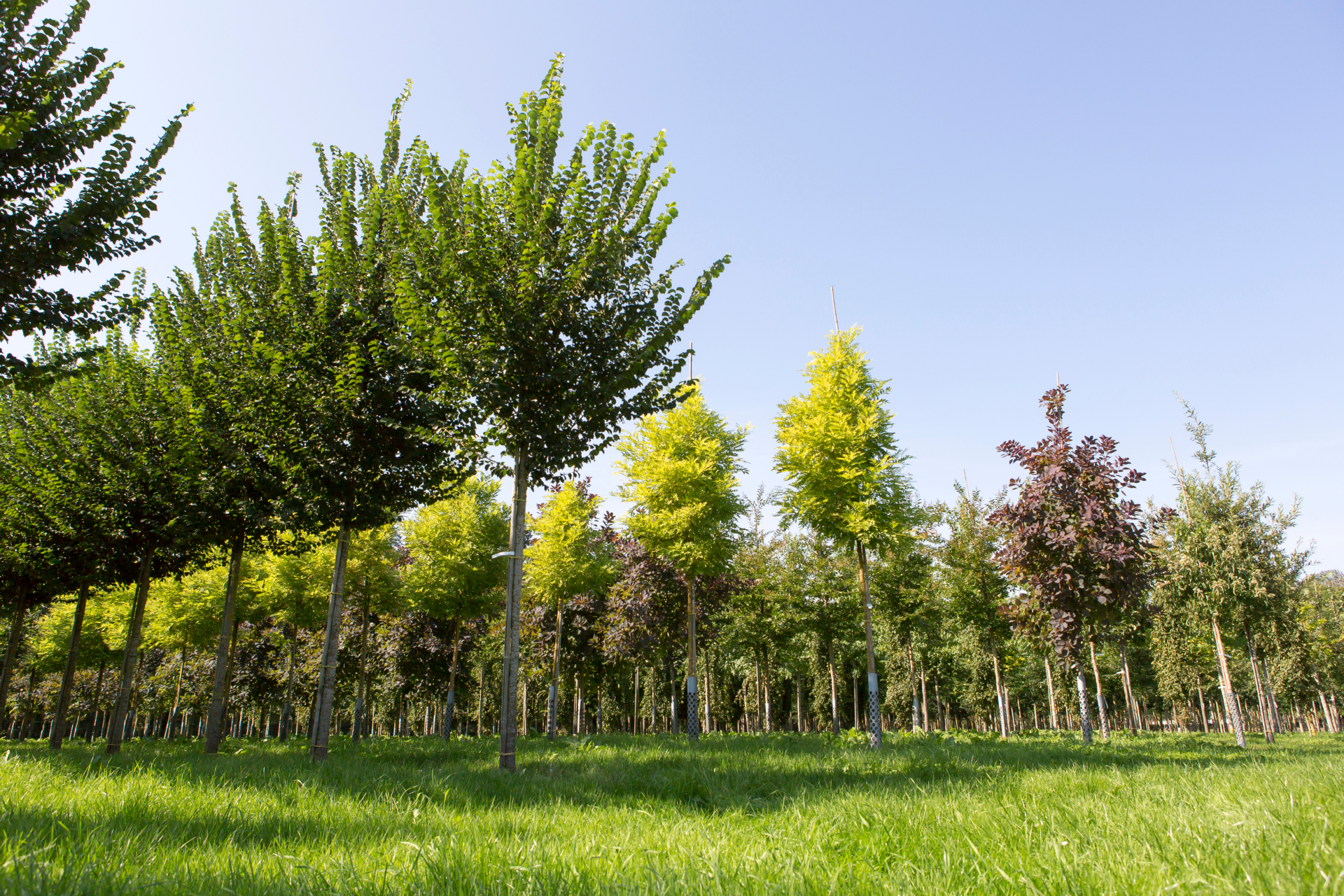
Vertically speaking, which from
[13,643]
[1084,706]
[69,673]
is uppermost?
[13,643]

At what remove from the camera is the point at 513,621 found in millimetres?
8930

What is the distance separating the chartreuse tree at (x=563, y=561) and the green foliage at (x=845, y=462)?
24.2 feet

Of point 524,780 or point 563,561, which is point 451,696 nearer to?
point 563,561

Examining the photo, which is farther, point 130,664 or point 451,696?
point 451,696

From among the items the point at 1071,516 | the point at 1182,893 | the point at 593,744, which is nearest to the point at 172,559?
the point at 593,744

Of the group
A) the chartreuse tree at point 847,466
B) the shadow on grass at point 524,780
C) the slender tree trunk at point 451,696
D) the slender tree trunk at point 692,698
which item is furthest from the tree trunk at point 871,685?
the slender tree trunk at point 451,696

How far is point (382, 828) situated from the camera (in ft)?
13.9

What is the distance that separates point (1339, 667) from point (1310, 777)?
42435 millimetres

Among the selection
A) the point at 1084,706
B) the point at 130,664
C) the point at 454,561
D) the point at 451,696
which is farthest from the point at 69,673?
the point at 1084,706

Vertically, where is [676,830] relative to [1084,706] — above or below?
above

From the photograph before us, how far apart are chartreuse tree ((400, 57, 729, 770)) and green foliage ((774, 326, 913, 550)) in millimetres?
7554

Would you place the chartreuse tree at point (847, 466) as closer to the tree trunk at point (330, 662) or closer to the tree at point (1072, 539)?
the tree at point (1072, 539)

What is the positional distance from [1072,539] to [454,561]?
54.0 feet

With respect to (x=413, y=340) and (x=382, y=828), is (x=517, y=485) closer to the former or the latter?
(x=413, y=340)
